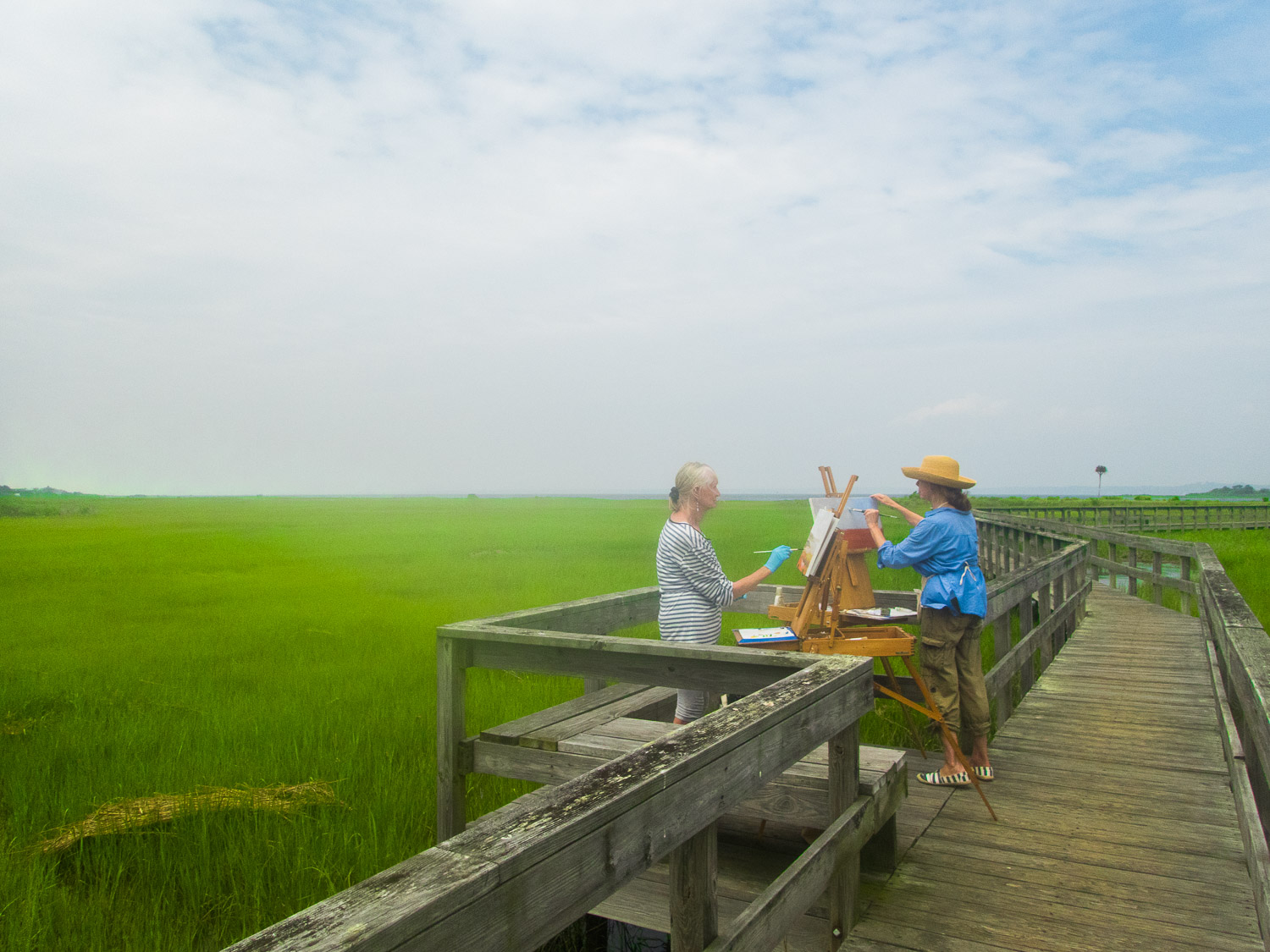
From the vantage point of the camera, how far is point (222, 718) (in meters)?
7.76

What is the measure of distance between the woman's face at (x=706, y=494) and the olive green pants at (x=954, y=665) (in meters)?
1.62

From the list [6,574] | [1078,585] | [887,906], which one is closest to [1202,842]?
[887,906]

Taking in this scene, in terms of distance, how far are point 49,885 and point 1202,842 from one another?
5829 mm

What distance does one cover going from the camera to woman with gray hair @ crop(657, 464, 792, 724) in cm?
448

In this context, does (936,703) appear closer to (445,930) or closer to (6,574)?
(445,930)

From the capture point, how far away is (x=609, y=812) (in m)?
1.66

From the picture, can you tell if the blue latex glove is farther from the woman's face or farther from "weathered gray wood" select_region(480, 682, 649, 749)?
"weathered gray wood" select_region(480, 682, 649, 749)

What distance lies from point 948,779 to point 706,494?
7.77 ft

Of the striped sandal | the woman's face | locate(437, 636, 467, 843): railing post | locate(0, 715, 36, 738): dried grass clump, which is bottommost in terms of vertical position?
locate(0, 715, 36, 738): dried grass clump

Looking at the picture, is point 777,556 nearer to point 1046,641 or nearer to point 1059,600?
point 1046,641

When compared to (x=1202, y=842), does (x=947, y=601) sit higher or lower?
higher

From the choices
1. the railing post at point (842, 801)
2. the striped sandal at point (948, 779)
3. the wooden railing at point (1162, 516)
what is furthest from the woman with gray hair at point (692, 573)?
the wooden railing at point (1162, 516)

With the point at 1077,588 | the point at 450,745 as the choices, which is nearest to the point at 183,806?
the point at 450,745

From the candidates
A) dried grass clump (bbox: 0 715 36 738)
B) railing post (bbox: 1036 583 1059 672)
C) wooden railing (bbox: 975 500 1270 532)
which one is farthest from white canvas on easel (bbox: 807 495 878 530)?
wooden railing (bbox: 975 500 1270 532)
